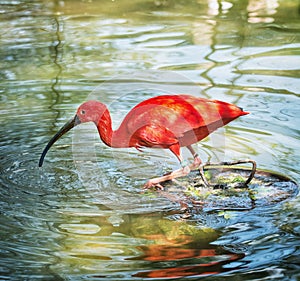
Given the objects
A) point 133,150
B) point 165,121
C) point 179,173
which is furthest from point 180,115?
point 133,150

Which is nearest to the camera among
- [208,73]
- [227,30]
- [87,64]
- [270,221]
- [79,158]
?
[270,221]

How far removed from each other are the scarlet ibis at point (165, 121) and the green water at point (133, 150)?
36 cm

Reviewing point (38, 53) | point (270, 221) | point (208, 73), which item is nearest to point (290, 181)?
point (270, 221)

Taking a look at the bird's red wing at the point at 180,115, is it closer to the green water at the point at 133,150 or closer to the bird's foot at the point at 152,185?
the bird's foot at the point at 152,185

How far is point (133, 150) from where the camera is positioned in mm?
6586

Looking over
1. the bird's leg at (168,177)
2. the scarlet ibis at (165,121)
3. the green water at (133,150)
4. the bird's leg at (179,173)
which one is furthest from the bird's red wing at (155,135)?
the green water at (133,150)

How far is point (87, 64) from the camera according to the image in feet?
29.4

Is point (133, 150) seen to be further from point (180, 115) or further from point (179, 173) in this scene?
point (180, 115)

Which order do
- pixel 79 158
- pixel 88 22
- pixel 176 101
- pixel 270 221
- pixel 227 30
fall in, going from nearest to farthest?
pixel 270 221
pixel 176 101
pixel 79 158
pixel 227 30
pixel 88 22

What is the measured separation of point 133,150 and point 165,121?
110 centimetres

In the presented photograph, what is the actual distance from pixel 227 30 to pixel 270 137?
3.70m

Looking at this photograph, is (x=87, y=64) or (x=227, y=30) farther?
(x=227, y=30)

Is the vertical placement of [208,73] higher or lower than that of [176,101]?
lower

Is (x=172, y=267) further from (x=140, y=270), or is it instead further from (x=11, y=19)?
(x=11, y=19)
